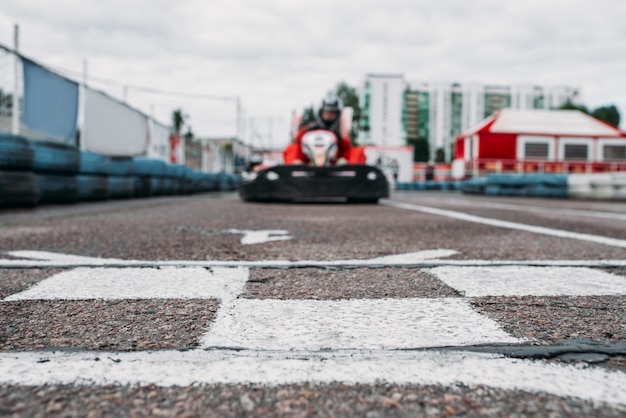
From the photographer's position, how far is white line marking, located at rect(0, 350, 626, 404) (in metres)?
1.02

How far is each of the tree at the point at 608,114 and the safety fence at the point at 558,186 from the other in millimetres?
69114

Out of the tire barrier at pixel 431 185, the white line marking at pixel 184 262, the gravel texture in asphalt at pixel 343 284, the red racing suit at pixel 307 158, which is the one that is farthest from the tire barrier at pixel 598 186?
the tire barrier at pixel 431 185

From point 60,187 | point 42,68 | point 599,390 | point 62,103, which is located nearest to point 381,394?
point 599,390

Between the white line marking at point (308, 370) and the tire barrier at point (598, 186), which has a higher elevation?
the tire barrier at point (598, 186)

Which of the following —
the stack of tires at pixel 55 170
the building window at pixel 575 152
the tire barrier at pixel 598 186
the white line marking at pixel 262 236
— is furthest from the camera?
the building window at pixel 575 152

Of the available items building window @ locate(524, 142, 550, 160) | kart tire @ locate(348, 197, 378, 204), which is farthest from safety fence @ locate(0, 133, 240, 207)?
building window @ locate(524, 142, 550, 160)

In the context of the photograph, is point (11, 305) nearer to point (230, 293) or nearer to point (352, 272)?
point (230, 293)

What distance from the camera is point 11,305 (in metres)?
1.67

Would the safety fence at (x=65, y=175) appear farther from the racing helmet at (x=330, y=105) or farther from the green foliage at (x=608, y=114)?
the green foliage at (x=608, y=114)

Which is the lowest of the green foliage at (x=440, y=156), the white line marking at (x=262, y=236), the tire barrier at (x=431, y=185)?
the white line marking at (x=262, y=236)

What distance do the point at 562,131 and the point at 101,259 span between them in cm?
4180

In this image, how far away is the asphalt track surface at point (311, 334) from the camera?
3.13 ft

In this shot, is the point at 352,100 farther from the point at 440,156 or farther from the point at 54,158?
the point at 54,158

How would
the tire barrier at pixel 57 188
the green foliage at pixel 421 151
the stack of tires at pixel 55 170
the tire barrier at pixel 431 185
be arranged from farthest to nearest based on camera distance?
the green foliage at pixel 421 151, the tire barrier at pixel 431 185, the tire barrier at pixel 57 188, the stack of tires at pixel 55 170
